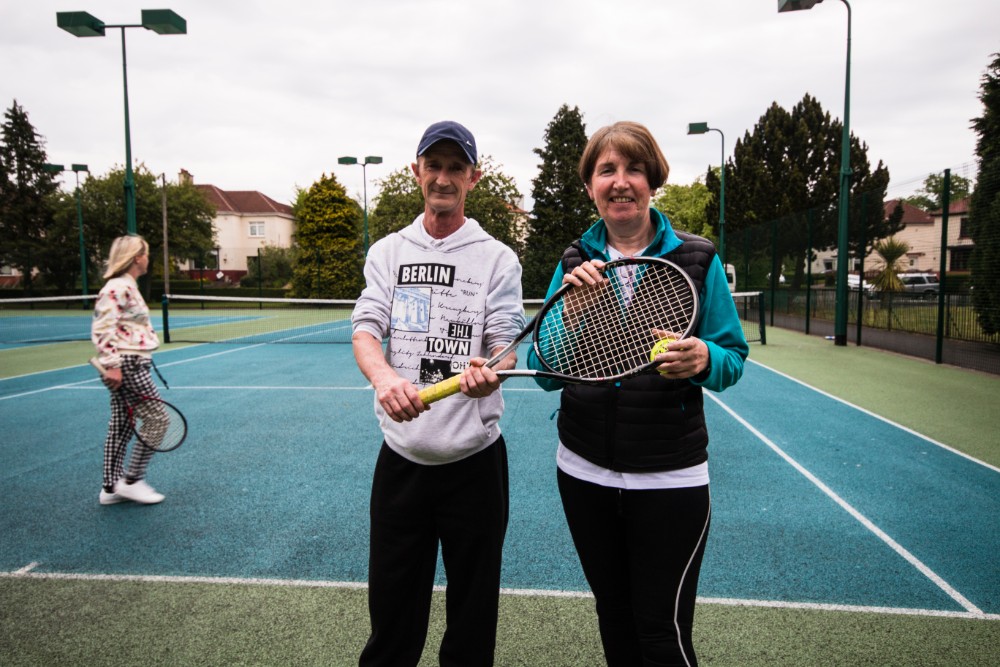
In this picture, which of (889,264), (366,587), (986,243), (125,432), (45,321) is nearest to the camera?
(366,587)

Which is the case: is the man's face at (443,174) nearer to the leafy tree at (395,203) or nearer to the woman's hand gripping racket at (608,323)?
the woman's hand gripping racket at (608,323)

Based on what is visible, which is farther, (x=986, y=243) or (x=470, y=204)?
(x=470, y=204)

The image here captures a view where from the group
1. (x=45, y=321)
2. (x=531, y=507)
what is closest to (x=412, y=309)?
→ (x=531, y=507)

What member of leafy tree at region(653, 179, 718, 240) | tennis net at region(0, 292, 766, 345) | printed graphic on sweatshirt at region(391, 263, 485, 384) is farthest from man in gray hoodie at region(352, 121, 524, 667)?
leafy tree at region(653, 179, 718, 240)

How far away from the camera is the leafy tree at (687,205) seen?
58438 millimetres

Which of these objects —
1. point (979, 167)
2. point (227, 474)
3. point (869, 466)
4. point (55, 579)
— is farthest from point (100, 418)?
point (979, 167)

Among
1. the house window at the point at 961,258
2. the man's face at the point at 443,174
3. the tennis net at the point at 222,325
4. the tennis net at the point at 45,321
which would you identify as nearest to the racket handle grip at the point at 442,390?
the man's face at the point at 443,174

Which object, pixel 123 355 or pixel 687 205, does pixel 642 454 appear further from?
pixel 687 205

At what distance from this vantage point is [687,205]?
61.7 meters

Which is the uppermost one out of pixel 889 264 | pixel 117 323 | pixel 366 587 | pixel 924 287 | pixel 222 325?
pixel 889 264

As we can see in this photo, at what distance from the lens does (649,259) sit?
1.74m

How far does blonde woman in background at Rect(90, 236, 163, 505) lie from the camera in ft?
13.8

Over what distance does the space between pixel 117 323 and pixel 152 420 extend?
2.40 feet

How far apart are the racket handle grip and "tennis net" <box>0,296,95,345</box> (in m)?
15.6
